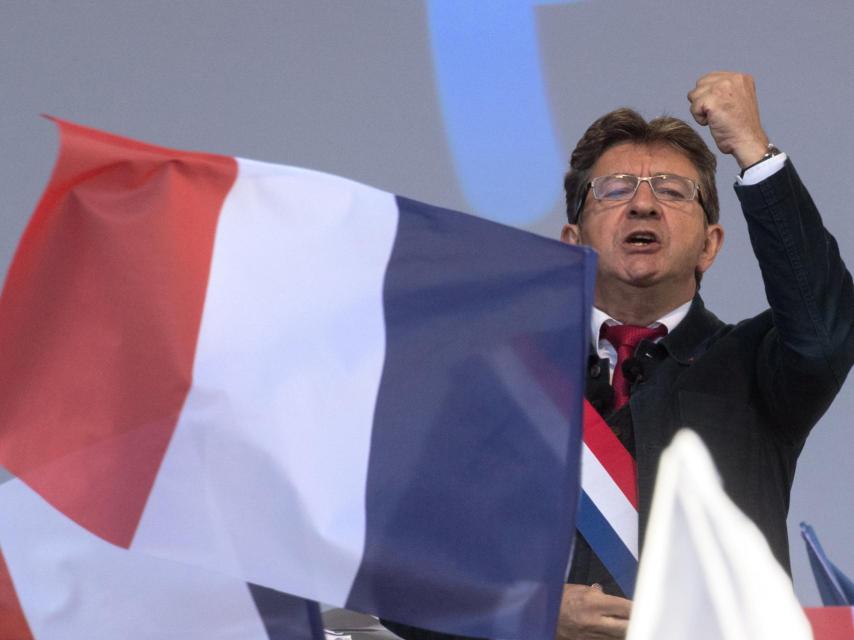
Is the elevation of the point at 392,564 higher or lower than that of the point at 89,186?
lower

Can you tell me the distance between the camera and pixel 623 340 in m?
2.34

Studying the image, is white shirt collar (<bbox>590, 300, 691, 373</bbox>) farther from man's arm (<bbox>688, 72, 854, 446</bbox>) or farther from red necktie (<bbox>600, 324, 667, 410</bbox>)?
man's arm (<bbox>688, 72, 854, 446</bbox>)

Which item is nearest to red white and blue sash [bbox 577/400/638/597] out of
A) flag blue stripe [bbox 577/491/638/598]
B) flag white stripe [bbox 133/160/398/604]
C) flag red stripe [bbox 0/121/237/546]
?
flag blue stripe [bbox 577/491/638/598]

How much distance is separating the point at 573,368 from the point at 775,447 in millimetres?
537

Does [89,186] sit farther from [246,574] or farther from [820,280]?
[820,280]

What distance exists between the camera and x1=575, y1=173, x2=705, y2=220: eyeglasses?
2.44 m

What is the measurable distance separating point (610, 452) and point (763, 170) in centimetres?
47

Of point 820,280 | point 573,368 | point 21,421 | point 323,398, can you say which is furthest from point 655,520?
point 21,421

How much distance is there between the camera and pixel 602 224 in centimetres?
246

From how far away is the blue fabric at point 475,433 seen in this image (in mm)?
1684

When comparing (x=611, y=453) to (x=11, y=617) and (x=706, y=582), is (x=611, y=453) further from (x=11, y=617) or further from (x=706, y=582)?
(x=11, y=617)

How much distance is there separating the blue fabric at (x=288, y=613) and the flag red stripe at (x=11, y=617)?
0.31m

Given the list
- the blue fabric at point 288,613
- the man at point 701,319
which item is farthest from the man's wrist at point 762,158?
the blue fabric at point 288,613

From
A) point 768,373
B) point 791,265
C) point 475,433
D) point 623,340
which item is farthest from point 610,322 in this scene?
point 475,433
